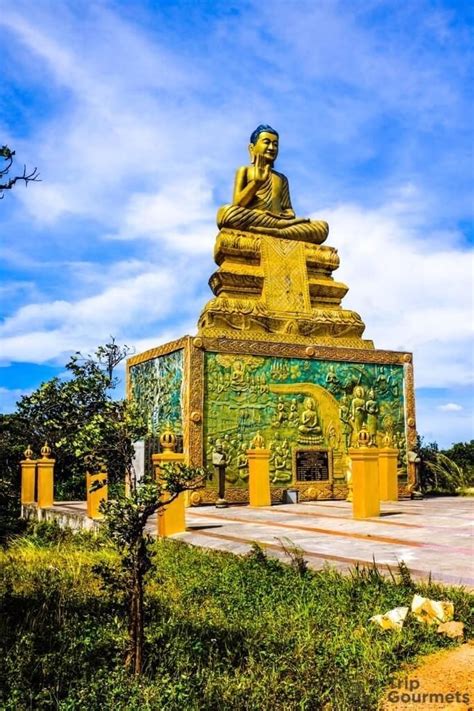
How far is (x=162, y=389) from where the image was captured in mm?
15914

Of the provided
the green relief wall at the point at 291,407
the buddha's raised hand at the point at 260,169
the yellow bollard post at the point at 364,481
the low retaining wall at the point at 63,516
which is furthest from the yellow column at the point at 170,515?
the buddha's raised hand at the point at 260,169

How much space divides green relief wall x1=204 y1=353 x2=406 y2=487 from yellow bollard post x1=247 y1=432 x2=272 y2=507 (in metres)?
0.64

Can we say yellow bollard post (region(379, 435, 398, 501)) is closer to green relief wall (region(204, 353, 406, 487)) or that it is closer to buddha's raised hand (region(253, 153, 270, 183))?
green relief wall (region(204, 353, 406, 487))

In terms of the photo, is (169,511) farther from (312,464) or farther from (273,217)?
(273,217)

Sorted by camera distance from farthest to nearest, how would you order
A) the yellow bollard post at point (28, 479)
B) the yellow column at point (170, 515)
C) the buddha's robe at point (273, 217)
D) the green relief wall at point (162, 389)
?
the buddha's robe at point (273, 217)
the yellow bollard post at point (28, 479)
the green relief wall at point (162, 389)
the yellow column at point (170, 515)

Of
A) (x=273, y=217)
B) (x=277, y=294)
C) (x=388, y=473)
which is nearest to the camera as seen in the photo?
(x=388, y=473)

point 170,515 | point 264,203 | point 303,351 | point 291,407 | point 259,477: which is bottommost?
point 170,515

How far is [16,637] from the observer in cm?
457

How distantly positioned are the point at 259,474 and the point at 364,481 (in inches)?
130

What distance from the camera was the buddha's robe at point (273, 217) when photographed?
59.9 ft

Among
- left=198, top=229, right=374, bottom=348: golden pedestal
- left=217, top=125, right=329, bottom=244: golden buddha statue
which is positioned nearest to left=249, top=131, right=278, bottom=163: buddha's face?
left=217, top=125, right=329, bottom=244: golden buddha statue

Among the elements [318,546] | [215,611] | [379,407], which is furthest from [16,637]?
[379,407]

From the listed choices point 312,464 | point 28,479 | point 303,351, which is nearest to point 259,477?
point 312,464

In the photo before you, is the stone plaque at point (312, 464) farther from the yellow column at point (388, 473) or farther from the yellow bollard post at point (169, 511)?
the yellow bollard post at point (169, 511)
